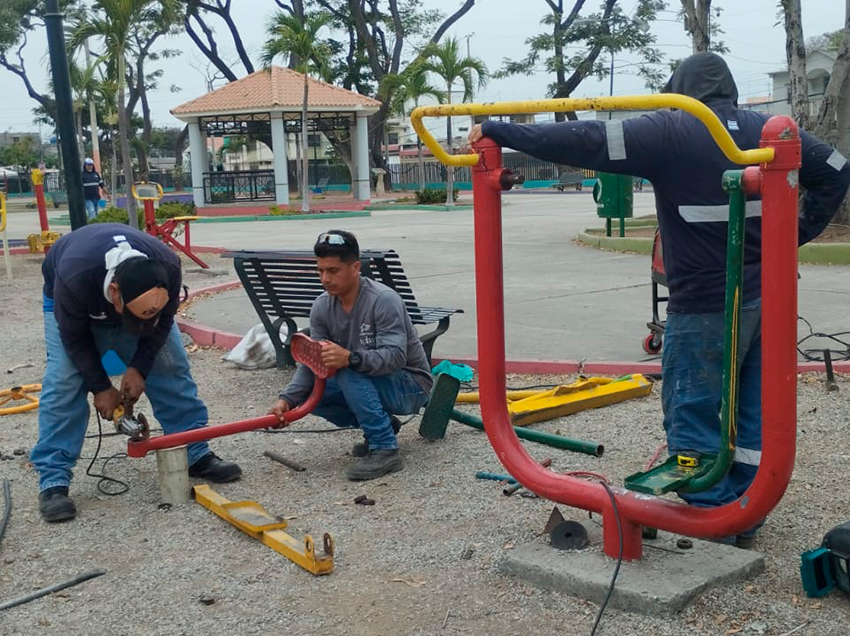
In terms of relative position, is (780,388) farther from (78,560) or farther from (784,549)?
(78,560)

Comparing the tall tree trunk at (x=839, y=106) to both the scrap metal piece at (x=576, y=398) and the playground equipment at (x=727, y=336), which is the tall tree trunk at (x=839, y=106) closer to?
the scrap metal piece at (x=576, y=398)

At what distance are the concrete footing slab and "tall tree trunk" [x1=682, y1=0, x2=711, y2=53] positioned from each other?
13109 mm

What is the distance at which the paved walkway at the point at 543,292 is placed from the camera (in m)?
7.50

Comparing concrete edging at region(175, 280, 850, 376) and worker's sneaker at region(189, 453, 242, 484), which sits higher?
concrete edging at region(175, 280, 850, 376)

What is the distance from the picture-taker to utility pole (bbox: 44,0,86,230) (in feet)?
29.9

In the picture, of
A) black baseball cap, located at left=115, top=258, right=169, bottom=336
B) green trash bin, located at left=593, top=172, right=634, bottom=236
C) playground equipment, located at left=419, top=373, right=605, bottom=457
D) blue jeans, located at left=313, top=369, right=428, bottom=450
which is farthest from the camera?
green trash bin, located at left=593, top=172, right=634, bottom=236

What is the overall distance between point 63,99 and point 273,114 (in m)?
23.8

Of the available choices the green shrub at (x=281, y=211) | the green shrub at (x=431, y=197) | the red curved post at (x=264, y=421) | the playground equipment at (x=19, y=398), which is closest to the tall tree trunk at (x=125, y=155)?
the green shrub at (x=281, y=211)

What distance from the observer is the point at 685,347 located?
341 centimetres

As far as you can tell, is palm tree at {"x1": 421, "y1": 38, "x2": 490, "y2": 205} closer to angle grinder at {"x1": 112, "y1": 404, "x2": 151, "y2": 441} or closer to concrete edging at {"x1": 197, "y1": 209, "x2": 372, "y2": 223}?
concrete edging at {"x1": 197, "y1": 209, "x2": 372, "y2": 223}

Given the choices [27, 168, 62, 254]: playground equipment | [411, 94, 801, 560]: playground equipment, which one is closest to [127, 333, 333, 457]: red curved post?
[411, 94, 801, 560]: playground equipment

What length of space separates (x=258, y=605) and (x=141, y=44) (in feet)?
158

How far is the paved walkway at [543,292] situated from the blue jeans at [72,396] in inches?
110

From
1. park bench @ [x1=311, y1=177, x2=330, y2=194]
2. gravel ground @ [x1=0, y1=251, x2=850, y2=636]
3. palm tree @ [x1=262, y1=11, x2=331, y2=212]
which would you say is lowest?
gravel ground @ [x1=0, y1=251, x2=850, y2=636]
